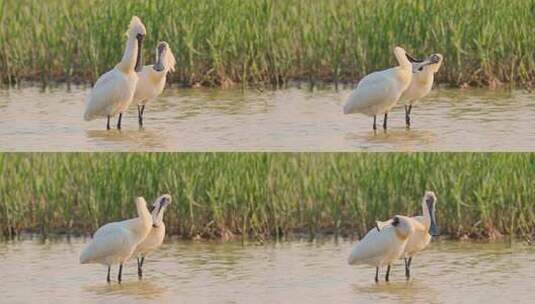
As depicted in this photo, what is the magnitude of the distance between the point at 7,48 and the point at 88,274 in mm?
3442

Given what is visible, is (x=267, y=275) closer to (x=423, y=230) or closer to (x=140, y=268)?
(x=140, y=268)

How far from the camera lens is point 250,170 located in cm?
2298

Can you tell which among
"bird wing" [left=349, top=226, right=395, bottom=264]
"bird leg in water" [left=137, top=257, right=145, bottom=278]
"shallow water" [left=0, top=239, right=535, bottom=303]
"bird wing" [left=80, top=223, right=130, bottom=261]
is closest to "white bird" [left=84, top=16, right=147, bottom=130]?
"bird wing" [left=80, top=223, right=130, bottom=261]

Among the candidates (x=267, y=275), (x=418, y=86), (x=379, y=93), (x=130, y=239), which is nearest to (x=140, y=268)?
(x=130, y=239)

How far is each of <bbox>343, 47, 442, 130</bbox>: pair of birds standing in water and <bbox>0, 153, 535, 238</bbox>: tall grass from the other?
4.34ft

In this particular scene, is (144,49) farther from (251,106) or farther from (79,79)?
(251,106)

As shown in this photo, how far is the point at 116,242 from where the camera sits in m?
20.7

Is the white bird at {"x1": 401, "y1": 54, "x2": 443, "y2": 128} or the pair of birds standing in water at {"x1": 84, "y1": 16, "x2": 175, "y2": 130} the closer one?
the pair of birds standing in water at {"x1": 84, "y1": 16, "x2": 175, "y2": 130}

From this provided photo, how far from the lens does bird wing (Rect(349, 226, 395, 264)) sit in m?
20.5

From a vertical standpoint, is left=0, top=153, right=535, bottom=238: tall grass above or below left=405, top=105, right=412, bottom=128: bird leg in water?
below

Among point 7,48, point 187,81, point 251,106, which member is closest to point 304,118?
point 251,106

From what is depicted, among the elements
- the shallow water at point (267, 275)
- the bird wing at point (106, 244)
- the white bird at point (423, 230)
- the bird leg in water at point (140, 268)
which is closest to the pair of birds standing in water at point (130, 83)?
the bird wing at point (106, 244)

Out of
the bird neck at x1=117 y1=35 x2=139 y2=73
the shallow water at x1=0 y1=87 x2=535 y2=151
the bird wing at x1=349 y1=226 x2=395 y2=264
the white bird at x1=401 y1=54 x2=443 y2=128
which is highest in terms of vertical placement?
the bird neck at x1=117 y1=35 x2=139 y2=73

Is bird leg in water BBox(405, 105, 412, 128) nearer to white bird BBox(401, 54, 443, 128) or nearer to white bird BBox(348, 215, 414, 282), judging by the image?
white bird BBox(401, 54, 443, 128)
